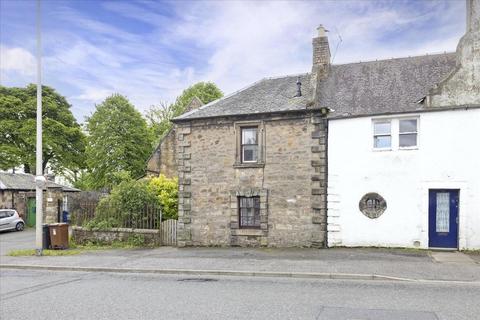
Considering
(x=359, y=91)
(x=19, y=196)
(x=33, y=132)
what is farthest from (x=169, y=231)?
(x=33, y=132)

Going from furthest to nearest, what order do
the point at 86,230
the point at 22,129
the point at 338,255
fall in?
the point at 22,129, the point at 86,230, the point at 338,255

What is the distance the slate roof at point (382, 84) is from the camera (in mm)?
16328

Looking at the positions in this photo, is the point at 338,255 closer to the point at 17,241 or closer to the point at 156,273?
the point at 156,273

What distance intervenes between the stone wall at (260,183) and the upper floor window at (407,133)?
2998mm

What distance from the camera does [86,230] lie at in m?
18.8

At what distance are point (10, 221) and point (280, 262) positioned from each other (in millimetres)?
22450

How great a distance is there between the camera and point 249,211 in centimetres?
1745

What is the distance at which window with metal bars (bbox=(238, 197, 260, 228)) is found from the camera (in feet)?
56.8

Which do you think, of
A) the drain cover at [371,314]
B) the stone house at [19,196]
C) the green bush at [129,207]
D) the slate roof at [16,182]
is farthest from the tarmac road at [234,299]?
the slate roof at [16,182]

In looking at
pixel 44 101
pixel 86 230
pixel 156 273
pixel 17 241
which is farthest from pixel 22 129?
pixel 156 273

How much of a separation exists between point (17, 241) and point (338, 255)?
18.0m

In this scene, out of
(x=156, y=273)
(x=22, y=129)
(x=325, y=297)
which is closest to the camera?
(x=325, y=297)

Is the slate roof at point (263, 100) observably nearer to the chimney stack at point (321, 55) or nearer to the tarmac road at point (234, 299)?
the chimney stack at point (321, 55)

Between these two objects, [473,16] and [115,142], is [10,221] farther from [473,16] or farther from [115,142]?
[473,16]
